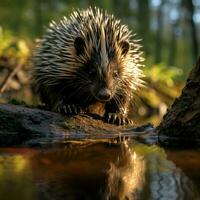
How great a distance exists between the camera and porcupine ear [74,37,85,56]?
23.3ft

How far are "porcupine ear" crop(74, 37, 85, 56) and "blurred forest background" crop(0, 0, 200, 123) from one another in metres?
1.77

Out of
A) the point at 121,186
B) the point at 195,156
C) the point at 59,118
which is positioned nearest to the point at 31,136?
the point at 59,118

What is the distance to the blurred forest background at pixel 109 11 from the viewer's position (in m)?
14.6

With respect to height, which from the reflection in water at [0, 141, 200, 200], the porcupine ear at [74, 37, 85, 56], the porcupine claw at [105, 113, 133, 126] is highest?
the porcupine ear at [74, 37, 85, 56]

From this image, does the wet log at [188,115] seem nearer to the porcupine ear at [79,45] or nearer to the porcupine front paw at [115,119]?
the porcupine front paw at [115,119]

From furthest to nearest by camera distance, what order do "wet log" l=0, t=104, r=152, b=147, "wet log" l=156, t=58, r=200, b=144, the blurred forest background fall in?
the blurred forest background, "wet log" l=0, t=104, r=152, b=147, "wet log" l=156, t=58, r=200, b=144

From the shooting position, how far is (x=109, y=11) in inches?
1097

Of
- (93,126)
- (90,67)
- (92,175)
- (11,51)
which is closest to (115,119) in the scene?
(93,126)

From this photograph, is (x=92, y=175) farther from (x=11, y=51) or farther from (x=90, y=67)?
(x=11, y=51)

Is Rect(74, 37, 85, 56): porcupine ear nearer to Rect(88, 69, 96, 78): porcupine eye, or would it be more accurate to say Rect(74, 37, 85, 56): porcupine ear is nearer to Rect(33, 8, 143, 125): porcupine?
Rect(33, 8, 143, 125): porcupine

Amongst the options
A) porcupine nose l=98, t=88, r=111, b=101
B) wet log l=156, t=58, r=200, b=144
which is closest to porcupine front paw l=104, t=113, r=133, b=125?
porcupine nose l=98, t=88, r=111, b=101

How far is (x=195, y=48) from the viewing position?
23922mm

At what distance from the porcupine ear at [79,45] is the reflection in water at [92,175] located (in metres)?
2.06

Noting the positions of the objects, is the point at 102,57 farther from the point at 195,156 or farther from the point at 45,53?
the point at 195,156
